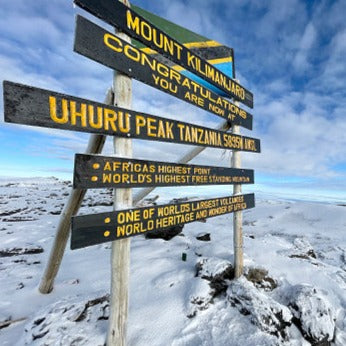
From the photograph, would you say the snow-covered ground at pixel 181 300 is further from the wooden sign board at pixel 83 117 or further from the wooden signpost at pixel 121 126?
the wooden sign board at pixel 83 117

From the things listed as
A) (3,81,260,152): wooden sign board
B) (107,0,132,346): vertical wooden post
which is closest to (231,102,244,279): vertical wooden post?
(3,81,260,152): wooden sign board

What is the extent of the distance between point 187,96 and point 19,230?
31.9 ft

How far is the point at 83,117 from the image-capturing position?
2205 mm

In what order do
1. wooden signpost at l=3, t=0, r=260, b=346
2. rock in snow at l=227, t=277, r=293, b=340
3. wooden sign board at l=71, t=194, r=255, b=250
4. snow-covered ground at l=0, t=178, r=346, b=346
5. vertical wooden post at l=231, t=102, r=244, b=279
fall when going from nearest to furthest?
1. wooden signpost at l=3, t=0, r=260, b=346
2. wooden sign board at l=71, t=194, r=255, b=250
3. snow-covered ground at l=0, t=178, r=346, b=346
4. rock in snow at l=227, t=277, r=293, b=340
5. vertical wooden post at l=231, t=102, r=244, b=279

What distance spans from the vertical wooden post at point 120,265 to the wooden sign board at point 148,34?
15 cm

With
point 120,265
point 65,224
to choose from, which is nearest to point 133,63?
point 120,265

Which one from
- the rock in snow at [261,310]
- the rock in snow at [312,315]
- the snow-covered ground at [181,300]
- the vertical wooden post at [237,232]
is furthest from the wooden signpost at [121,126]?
the rock in snow at [312,315]

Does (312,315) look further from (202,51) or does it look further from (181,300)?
(202,51)

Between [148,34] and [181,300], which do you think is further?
[181,300]

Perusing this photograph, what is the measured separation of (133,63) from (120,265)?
234cm

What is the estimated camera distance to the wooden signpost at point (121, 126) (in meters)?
2.10

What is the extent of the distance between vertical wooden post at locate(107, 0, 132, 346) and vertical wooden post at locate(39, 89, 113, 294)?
42cm

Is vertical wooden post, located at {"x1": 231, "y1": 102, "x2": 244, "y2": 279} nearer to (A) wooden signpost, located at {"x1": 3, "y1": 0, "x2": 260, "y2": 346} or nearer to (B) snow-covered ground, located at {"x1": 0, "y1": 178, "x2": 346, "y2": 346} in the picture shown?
(B) snow-covered ground, located at {"x1": 0, "y1": 178, "x2": 346, "y2": 346}

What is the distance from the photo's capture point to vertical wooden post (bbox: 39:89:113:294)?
3432 mm
